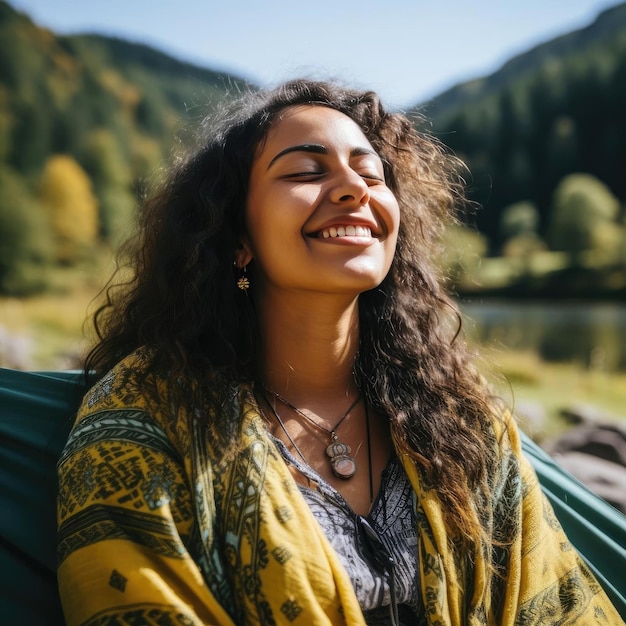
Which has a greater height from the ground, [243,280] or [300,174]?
[300,174]

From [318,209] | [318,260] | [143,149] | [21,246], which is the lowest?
[21,246]

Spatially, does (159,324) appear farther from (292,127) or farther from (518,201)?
(518,201)

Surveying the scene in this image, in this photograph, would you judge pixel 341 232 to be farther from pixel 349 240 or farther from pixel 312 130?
pixel 312 130

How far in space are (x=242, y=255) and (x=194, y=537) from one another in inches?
35.7

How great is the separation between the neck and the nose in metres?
0.30

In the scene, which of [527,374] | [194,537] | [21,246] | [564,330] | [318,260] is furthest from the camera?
[21,246]

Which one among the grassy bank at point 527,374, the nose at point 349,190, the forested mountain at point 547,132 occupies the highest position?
the forested mountain at point 547,132

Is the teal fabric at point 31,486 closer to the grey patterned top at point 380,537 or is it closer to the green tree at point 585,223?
the grey patterned top at point 380,537

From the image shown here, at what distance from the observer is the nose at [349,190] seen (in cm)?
186

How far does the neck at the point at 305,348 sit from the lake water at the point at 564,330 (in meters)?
4.95

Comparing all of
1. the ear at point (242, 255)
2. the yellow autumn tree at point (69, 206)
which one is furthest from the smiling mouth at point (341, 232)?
the yellow autumn tree at point (69, 206)

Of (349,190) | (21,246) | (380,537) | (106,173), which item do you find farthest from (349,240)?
(106,173)

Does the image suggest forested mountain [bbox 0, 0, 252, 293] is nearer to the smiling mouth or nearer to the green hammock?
the green hammock

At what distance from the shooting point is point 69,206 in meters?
35.1
